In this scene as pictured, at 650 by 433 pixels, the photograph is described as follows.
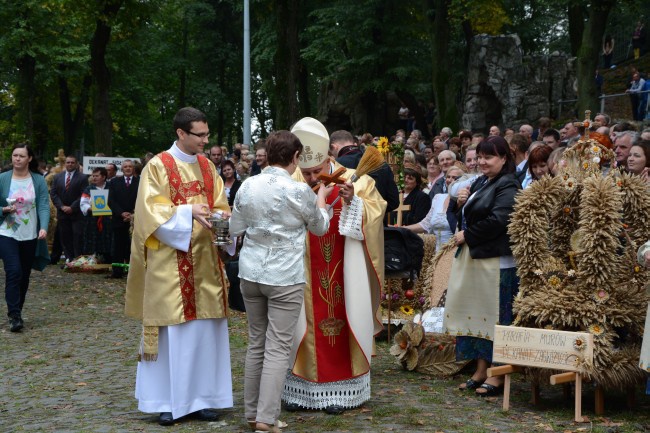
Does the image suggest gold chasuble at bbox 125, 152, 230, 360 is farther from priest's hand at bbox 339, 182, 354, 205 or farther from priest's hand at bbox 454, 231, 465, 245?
priest's hand at bbox 454, 231, 465, 245

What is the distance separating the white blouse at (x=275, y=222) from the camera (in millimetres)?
6559

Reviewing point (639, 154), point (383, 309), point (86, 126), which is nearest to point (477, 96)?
point (383, 309)

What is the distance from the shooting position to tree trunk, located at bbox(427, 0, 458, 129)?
2673cm

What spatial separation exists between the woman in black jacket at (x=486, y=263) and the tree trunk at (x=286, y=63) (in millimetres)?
15038

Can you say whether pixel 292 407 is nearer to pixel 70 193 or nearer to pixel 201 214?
pixel 201 214

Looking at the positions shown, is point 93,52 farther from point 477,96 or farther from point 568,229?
point 568,229

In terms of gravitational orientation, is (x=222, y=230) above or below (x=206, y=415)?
above

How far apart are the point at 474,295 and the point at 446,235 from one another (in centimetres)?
272

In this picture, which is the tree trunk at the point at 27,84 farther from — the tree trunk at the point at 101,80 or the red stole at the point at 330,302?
the red stole at the point at 330,302

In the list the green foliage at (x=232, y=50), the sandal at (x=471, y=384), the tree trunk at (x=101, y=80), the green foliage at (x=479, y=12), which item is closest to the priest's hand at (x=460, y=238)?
the sandal at (x=471, y=384)

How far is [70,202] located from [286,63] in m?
6.67

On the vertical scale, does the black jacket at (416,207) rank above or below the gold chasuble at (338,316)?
above

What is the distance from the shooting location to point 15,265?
11289mm

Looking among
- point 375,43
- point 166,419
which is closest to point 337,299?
point 166,419
